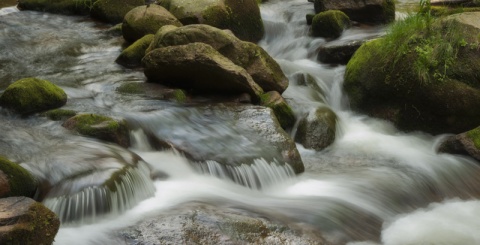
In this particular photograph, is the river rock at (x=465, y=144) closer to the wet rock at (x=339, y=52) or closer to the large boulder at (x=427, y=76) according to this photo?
the large boulder at (x=427, y=76)

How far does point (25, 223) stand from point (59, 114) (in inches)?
123

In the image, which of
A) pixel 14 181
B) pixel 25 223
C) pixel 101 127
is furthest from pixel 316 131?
pixel 25 223

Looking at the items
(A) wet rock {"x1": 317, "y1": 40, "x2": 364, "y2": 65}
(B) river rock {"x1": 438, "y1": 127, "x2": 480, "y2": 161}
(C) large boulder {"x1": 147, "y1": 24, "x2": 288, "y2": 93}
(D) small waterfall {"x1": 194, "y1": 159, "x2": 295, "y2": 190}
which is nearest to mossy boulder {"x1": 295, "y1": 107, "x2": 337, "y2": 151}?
(C) large boulder {"x1": 147, "y1": 24, "x2": 288, "y2": 93}

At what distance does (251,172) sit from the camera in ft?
18.4

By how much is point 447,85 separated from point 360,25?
4.58m

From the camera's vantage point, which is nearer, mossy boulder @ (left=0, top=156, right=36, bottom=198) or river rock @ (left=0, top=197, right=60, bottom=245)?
river rock @ (left=0, top=197, right=60, bottom=245)

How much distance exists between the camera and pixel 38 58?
917cm

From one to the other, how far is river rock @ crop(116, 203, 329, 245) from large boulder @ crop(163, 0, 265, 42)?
619cm

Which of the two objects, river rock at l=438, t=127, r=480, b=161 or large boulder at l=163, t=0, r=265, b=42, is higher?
large boulder at l=163, t=0, r=265, b=42

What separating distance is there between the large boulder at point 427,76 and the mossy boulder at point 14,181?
505 cm

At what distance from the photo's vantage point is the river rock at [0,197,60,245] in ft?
11.0

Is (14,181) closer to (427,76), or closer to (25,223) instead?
(25,223)

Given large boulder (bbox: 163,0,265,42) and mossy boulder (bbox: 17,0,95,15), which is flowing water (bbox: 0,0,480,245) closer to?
large boulder (bbox: 163,0,265,42)

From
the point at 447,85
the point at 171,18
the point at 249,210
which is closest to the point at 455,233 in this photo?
the point at 249,210
